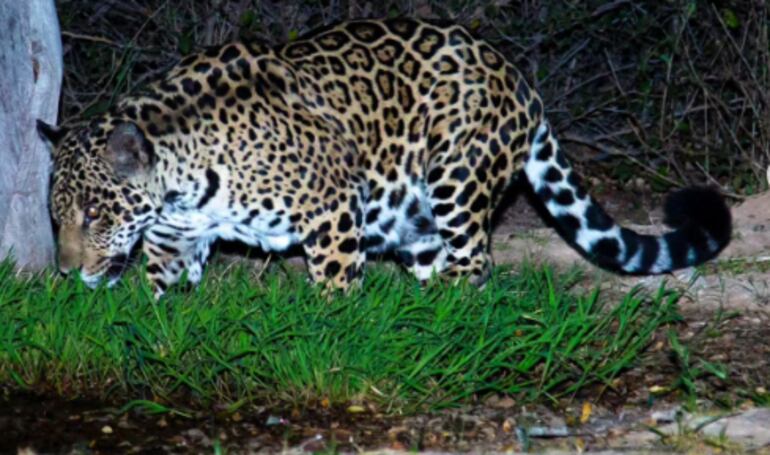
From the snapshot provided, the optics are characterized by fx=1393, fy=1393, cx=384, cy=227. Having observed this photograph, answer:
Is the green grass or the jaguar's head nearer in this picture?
the green grass

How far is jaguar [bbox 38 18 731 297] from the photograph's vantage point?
19.5 feet

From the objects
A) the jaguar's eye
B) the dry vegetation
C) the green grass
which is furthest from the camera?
the dry vegetation

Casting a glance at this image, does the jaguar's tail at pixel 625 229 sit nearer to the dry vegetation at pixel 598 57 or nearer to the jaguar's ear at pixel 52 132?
the dry vegetation at pixel 598 57

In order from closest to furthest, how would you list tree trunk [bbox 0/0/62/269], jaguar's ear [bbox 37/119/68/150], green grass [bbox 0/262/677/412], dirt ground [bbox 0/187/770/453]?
dirt ground [bbox 0/187/770/453] → green grass [bbox 0/262/677/412] → jaguar's ear [bbox 37/119/68/150] → tree trunk [bbox 0/0/62/269]

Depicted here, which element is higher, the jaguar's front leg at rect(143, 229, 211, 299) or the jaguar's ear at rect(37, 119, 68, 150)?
the jaguar's ear at rect(37, 119, 68, 150)

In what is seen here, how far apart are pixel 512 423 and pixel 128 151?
194 cm

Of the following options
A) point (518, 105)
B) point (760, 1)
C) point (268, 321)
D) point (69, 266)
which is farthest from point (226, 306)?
point (760, 1)

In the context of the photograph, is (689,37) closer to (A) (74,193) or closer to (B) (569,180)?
(B) (569,180)

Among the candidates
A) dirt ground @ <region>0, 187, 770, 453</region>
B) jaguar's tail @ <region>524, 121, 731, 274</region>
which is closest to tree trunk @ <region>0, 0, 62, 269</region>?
dirt ground @ <region>0, 187, 770, 453</region>

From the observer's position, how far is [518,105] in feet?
22.0

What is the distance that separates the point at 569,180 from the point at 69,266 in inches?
97.9

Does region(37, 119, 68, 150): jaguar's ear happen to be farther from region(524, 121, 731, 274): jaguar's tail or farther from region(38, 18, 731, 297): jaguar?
region(524, 121, 731, 274): jaguar's tail

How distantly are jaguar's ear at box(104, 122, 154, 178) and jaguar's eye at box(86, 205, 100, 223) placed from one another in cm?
18

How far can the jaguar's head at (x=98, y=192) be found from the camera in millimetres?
5828
